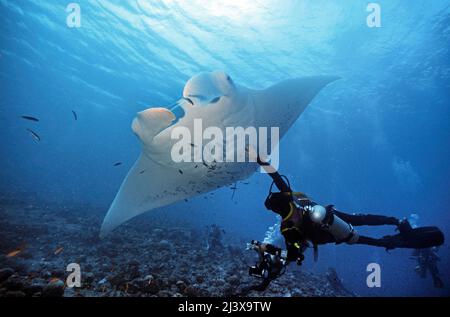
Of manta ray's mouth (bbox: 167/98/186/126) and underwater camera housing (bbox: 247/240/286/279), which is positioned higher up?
manta ray's mouth (bbox: 167/98/186/126)

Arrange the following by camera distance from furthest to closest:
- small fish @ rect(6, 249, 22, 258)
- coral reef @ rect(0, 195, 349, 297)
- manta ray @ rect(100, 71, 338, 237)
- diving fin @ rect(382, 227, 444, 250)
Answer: small fish @ rect(6, 249, 22, 258) < diving fin @ rect(382, 227, 444, 250) < coral reef @ rect(0, 195, 349, 297) < manta ray @ rect(100, 71, 338, 237)

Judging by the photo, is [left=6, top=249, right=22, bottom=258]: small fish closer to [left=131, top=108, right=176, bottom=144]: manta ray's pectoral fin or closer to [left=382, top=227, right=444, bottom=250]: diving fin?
[left=131, top=108, right=176, bottom=144]: manta ray's pectoral fin

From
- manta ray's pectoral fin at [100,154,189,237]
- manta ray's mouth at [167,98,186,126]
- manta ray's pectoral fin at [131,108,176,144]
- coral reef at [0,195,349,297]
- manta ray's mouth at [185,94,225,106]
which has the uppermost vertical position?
manta ray's mouth at [185,94,225,106]

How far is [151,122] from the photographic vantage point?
310cm

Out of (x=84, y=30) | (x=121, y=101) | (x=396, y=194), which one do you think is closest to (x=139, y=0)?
(x=84, y=30)

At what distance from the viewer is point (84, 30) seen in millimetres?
18469

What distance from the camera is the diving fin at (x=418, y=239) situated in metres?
5.11

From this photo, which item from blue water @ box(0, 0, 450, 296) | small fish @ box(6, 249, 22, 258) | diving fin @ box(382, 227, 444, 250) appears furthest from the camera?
blue water @ box(0, 0, 450, 296)

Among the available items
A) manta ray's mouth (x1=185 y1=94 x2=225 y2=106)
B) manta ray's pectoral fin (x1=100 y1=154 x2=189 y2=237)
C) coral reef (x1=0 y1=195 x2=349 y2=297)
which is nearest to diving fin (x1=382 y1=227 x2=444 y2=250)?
coral reef (x1=0 y1=195 x2=349 y2=297)

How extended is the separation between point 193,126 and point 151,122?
545 millimetres

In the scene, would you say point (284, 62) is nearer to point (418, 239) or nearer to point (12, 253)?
point (418, 239)

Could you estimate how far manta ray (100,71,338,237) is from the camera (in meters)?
3.12

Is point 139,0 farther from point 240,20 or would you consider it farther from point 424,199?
point 424,199
